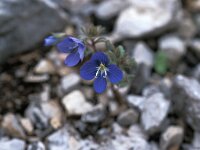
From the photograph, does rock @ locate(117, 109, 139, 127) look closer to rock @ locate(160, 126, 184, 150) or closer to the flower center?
rock @ locate(160, 126, 184, 150)

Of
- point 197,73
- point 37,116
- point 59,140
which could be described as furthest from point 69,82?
point 197,73

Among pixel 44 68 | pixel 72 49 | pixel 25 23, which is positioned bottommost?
pixel 72 49

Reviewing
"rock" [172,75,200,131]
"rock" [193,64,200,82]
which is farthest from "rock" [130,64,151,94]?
"rock" [193,64,200,82]

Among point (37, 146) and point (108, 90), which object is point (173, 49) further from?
point (37, 146)

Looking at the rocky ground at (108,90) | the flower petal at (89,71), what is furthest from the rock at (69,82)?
the flower petal at (89,71)

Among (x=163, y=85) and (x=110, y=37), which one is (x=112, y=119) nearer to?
(x=163, y=85)

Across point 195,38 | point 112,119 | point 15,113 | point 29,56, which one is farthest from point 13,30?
point 195,38
